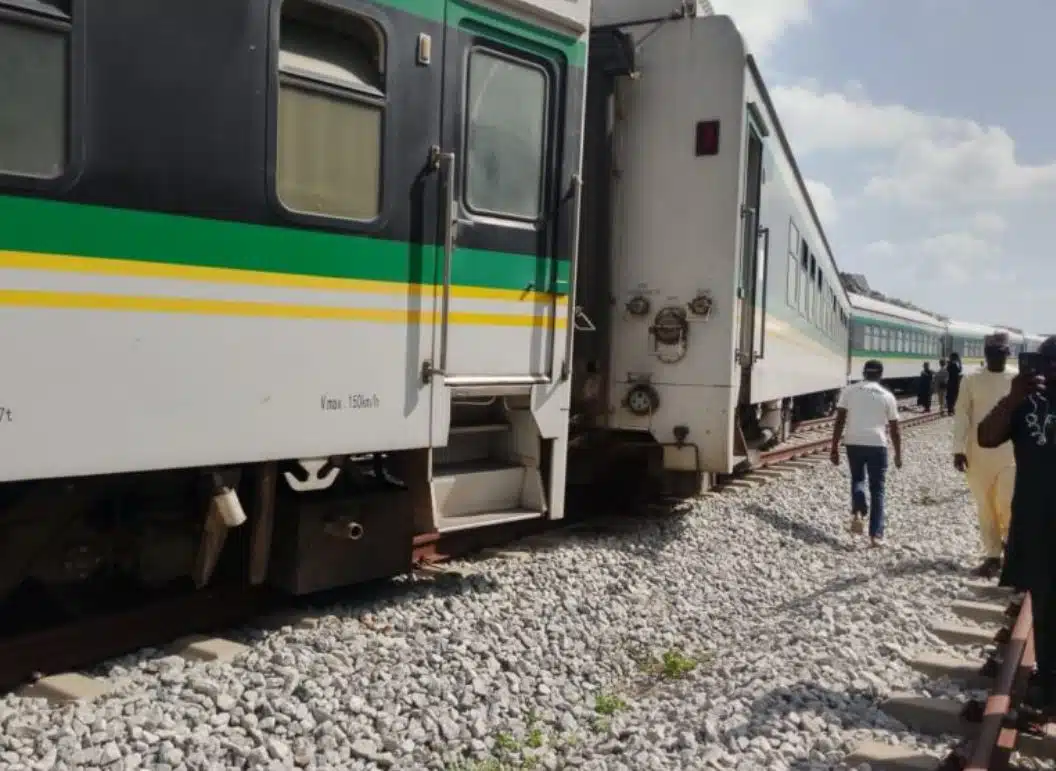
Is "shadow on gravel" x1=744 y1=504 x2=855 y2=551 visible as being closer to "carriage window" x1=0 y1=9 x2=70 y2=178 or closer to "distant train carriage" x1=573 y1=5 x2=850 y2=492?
"distant train carriage" x1=573 y1=5 x2=850 y2=492

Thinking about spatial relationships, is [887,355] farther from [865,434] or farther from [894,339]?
[865,434]

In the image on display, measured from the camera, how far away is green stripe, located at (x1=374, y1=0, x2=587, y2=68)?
16.4 feet

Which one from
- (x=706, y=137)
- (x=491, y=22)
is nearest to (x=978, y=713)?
(x=491, y=22)

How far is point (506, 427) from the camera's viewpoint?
5984mm

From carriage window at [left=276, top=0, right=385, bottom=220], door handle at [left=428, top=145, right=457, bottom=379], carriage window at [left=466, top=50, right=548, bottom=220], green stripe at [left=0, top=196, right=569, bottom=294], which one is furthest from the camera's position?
carriage window at [left=466, top=50, right=548, bottom=220]

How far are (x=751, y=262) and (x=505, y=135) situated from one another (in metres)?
3.34

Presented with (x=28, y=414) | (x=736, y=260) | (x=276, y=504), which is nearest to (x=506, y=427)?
A: (x=276, y=504)

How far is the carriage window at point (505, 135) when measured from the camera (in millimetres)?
5391

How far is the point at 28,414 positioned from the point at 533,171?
3127 mm

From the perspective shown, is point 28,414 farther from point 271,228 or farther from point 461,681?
point 461,681

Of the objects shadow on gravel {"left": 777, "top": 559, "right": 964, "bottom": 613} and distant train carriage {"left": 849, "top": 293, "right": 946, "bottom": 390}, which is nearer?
shadow on gravel {"left": 777, "top": 559, "right": 964, "bottom": 613}

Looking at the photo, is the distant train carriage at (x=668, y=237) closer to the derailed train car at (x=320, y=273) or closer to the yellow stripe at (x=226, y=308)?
the derailed train car at (x=320, y=273)

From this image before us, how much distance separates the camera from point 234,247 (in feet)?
14.0

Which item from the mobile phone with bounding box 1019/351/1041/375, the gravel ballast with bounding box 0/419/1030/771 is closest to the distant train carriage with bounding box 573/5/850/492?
the gravel ballast with bounding box 0/419/1030/771
